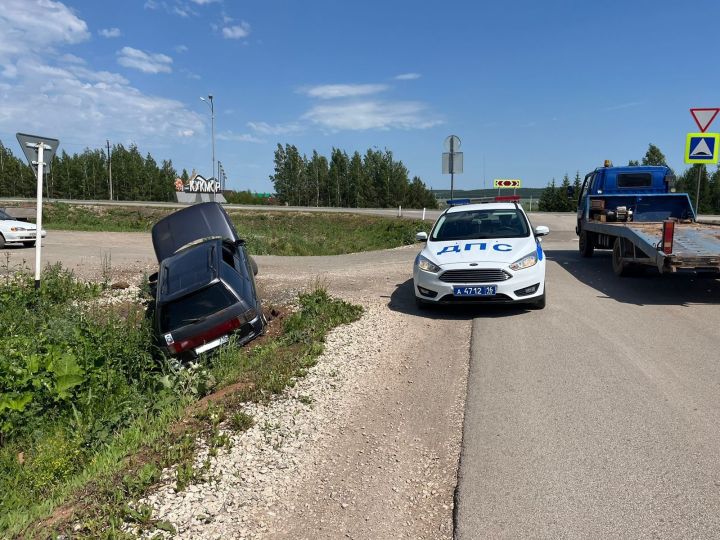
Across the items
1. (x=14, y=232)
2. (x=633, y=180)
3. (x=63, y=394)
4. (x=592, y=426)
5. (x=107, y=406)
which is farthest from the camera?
(x=14, y=232)

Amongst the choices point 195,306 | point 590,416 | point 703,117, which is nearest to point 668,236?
point 590,416

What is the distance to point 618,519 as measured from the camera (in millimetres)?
3119

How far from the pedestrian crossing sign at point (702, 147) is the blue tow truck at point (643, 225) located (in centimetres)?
95

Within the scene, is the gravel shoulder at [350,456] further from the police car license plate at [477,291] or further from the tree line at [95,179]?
the tree line at [95,179]

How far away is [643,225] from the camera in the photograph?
10.7 metres

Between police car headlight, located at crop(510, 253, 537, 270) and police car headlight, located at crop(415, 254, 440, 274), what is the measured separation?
1.09m

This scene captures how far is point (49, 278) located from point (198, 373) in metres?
7.49

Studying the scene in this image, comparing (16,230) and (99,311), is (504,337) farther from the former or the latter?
(16,230)

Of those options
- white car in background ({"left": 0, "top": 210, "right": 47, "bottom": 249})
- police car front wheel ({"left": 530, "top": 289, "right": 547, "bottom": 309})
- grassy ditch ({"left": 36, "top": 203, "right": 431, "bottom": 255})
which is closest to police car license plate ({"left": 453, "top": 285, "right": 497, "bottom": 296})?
police car front wheel ({"left": 530, "top": 289, "right": 547, "bottom": 309})

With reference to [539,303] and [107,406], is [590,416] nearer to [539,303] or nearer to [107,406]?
[539,303]

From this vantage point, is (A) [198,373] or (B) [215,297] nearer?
(A) [198,373]

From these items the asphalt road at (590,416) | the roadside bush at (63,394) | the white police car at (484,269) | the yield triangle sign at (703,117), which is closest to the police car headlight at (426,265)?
the white police car at (484,269)

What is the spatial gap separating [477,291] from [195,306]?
394 cm

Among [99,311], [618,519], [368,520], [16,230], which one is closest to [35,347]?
[99,311]
